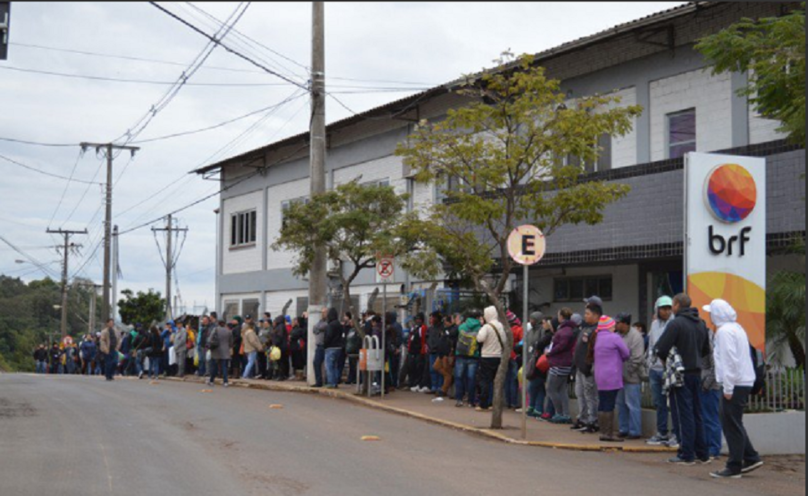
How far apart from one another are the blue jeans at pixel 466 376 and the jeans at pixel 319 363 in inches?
180

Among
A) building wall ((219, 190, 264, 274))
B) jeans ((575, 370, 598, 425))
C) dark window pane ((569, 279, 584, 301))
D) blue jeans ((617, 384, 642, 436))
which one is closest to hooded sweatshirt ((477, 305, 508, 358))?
jeans ((575, 370, 598, 425))

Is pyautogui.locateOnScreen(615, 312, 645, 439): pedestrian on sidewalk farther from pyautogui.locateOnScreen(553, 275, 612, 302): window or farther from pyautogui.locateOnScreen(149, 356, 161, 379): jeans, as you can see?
pyautogui.locateOnScreen(149, 356, 161, 379): jeans

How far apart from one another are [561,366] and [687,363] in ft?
11.2

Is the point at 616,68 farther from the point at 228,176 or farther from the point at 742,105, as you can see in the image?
the point at 228,176

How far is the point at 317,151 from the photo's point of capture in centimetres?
2231

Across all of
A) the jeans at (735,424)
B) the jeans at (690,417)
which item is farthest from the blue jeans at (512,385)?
the jeans at (735,424)

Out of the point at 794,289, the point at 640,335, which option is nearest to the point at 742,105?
the point at 794,289

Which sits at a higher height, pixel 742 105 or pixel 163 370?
pixel 742 105

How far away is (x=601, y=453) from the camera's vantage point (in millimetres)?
13125

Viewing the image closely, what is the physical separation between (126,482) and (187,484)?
0.65 metres

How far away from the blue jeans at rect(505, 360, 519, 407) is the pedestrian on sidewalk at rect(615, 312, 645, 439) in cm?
332

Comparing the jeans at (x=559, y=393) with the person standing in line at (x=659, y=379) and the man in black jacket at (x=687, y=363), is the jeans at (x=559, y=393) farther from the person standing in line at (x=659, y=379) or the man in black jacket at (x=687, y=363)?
the man in black jacket at (x=687, y=363)

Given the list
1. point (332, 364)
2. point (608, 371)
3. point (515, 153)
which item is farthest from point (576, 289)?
point (608, 371)

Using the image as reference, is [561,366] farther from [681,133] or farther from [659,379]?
[681,133]
